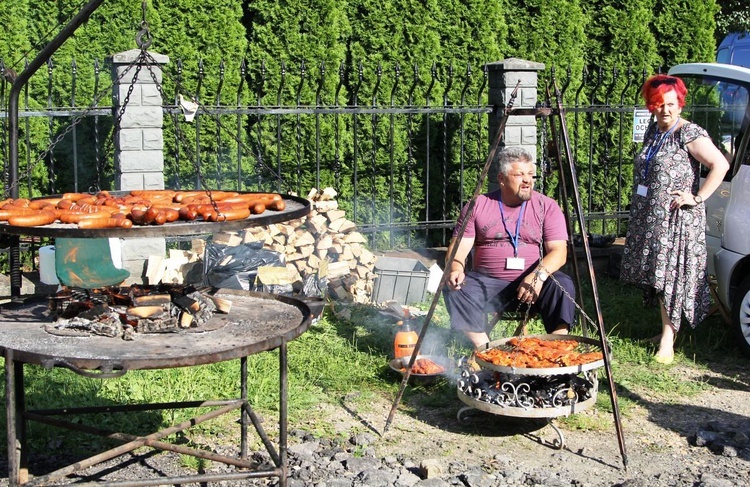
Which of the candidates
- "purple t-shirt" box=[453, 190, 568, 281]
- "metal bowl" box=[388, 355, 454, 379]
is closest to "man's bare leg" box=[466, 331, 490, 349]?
"metal bowl" box=[388, 355, 454, 379]

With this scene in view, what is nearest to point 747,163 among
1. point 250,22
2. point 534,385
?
point 534,385

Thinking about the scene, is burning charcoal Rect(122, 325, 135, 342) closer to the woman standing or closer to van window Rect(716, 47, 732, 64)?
the woman standing

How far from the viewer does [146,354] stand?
3900 millimetres

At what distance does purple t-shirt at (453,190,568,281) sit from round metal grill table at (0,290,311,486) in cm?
165

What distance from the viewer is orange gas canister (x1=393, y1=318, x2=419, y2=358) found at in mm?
6227

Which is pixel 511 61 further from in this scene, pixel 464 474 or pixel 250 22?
pixel 464 474

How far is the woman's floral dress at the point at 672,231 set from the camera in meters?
6.40

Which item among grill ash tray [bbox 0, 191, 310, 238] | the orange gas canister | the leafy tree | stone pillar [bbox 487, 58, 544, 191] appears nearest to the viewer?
grill ash tray [bbox 0, 191, 310, 238]

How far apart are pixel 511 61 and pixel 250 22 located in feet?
10.6

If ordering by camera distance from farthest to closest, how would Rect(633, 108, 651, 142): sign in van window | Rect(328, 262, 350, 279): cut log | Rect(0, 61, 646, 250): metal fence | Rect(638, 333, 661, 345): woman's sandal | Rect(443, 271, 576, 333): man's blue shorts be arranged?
Rect(0, 61, 646, 250): metal fence → Rect(633, 108, 651, 142): sign in van window → Rect(328, 262, 350, 279): cut log → Rect(638, 333, 661, 345): woman's sandal → Rect(443, 271, 576, 333): man's blue shorts

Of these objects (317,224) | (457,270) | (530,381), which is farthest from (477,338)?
(317,224)

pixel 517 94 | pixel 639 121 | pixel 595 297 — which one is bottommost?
pixel 595 297

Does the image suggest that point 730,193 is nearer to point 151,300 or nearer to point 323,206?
point 323,206

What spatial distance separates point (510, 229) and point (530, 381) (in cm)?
114
